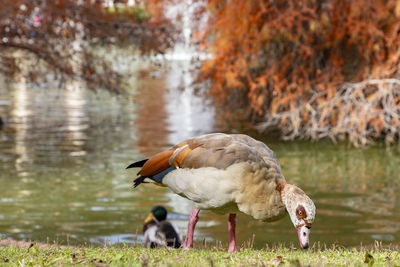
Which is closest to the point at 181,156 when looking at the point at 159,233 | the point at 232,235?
the point at 232,235

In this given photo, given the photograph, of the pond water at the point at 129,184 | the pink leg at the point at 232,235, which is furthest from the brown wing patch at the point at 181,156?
the pond water at the point at 129,184

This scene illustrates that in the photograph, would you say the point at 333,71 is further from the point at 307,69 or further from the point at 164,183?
the point at 164,183

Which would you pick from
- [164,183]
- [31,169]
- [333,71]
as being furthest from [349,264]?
[333,71]

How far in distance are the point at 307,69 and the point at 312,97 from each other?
172 centimetres

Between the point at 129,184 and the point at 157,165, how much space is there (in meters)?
7.87

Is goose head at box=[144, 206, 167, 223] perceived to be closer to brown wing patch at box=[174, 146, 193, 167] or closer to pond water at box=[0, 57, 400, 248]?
pond water at box=[0, 57, 400, 248]

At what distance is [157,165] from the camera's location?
7.27m

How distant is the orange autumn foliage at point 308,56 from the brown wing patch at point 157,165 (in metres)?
11.5

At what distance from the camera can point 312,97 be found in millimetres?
19156

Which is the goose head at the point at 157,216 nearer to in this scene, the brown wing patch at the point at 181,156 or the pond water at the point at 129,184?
the pond water at the point at 129,184

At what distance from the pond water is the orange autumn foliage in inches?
35.5

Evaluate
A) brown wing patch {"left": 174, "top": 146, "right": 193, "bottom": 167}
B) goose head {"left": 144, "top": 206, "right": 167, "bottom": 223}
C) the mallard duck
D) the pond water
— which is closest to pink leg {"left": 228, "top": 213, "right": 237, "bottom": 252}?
brown wing patch {"left": 174, "top": 146, "right": 193, "bottom": 167}

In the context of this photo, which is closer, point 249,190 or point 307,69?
point 249,190

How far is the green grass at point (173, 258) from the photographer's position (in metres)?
5.91
